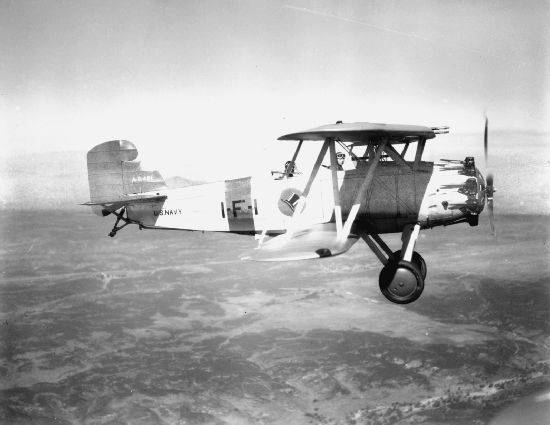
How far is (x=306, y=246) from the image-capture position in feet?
27.6

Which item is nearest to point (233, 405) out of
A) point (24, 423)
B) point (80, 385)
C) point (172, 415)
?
point (172, 415)

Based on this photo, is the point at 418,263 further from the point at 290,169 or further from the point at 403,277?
the point at 290,169

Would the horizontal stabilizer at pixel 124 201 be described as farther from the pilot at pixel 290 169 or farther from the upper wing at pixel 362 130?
the upper wing at pixel 362 130

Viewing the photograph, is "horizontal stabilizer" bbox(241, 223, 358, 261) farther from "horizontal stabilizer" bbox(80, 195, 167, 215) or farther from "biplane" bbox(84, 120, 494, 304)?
"horizontal stabilizer" bbox(80, 195, 167, 215)

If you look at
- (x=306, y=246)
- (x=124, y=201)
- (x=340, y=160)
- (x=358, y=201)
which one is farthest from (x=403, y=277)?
(x=124, y=201)

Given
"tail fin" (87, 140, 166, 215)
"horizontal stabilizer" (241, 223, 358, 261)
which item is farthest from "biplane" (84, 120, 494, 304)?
"tail fin" (87, 140, 166, 215)

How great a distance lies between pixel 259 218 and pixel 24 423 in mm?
203618

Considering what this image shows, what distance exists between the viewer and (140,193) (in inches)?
508

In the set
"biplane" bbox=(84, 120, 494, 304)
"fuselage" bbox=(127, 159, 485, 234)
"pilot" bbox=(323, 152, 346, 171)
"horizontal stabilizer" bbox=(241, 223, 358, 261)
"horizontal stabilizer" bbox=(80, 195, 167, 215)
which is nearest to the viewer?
"horizontal stabilizer" bbox=(241, 223, 358, 261)

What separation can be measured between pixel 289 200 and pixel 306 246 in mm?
2426

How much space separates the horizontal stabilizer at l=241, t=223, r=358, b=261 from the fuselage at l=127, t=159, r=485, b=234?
2.50 ft

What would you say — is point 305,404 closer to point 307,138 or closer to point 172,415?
point 172,415

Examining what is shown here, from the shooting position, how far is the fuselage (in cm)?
966

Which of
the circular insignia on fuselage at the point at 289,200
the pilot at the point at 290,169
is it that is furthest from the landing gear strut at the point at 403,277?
the pilot at the point at 290,169
